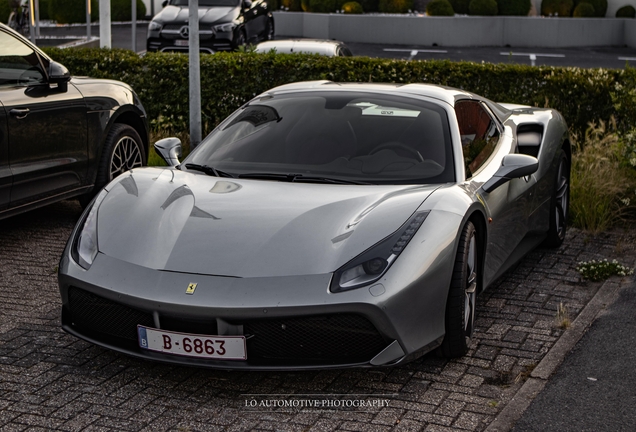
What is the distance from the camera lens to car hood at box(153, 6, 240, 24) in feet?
58.6

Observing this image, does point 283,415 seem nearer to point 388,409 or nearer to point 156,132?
point 388,409

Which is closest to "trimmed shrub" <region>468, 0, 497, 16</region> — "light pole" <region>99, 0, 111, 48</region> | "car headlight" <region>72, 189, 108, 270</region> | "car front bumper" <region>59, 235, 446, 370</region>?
"light pole" <region>99, 0, 111, 48</region>

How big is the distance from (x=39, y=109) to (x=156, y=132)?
11.8 ft

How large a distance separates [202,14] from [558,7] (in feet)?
48.9

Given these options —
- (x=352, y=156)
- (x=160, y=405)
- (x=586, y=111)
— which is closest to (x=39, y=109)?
(x=352, y=156)

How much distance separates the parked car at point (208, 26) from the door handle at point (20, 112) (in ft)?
34.3

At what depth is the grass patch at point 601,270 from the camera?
6211 mm

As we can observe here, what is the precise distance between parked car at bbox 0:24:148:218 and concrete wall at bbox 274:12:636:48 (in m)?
20.6

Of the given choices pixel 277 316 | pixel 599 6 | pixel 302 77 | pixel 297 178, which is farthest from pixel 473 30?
pixel 277 316

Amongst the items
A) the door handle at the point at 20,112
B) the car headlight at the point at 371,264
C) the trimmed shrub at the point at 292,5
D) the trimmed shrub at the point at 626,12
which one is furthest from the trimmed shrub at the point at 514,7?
the car headlight at the point at 371,264

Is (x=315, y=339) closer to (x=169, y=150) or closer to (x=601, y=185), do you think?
(x=169, y=150)

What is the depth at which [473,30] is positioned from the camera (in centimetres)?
2761

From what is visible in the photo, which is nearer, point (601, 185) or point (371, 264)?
point (371, 264)

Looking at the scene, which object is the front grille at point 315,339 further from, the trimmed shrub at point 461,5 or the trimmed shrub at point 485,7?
the trimmed shrub at point 461,5
